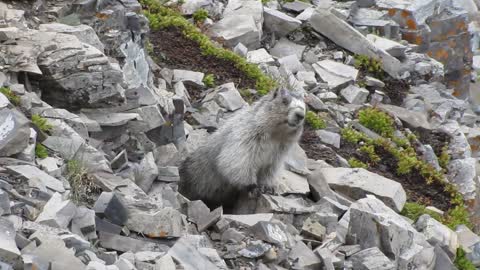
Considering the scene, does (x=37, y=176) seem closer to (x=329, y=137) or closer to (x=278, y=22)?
(x=329, y=137)

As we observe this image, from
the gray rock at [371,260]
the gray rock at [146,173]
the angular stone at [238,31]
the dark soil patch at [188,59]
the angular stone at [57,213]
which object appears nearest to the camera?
the angular stone at [57,213]

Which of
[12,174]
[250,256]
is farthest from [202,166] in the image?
[12,174]

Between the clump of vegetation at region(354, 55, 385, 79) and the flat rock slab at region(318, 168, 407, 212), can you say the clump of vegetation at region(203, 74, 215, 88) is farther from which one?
the clump of vegetation at region(354, 55, 385, 79)

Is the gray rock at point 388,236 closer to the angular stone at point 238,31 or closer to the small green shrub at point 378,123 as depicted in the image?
the small green shrub at point 378,123

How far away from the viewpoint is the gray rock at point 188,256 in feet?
27.7

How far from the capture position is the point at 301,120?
37.8 feet

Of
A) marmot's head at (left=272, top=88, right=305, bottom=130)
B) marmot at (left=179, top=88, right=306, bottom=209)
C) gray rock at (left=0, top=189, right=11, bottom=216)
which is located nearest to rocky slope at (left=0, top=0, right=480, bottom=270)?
gray rock at (left=0, top=189, right=11, bottom=216)

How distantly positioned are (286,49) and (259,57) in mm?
967

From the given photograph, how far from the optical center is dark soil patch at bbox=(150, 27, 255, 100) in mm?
15219

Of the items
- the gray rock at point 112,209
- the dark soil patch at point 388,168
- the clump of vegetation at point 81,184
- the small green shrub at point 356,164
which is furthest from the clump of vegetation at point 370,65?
the gray rock at point 112,209

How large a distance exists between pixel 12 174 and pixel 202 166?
379cm

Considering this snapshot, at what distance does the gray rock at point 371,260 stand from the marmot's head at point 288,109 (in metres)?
1.95

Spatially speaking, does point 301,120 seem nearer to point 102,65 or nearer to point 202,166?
point 202,166

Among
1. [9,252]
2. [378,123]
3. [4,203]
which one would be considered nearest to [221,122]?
[378,123]
